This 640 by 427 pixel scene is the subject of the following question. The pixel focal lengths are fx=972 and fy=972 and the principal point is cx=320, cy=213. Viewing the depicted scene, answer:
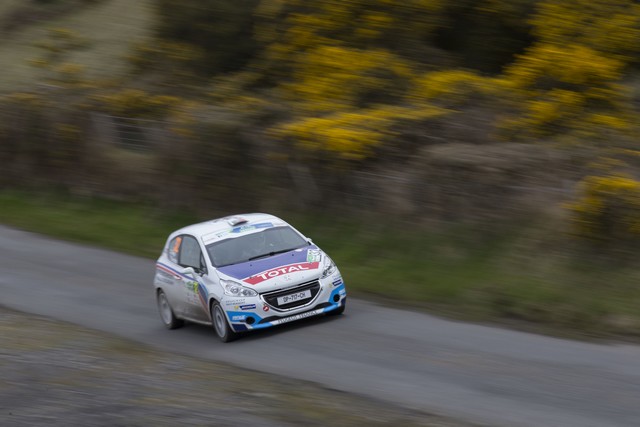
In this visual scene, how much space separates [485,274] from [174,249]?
4983 mm

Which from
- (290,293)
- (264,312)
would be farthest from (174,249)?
(290,293)

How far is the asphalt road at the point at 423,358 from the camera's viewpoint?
9672mm

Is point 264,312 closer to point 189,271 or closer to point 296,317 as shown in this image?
point 296,317

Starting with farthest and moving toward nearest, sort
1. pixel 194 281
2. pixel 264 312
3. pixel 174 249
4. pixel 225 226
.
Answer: pixel 174 249
pixel 225 226
pixel 194 281
pixel 264 312

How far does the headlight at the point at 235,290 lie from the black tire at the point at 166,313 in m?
1.92

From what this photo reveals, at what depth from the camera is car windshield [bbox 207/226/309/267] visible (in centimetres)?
1441

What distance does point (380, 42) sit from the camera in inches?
965

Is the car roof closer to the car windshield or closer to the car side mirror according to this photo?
the car windshield

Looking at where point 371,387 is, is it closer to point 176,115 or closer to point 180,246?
point 180,246

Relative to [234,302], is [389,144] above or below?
above

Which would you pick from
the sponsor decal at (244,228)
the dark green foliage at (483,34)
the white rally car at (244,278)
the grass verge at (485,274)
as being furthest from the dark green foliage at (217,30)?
the sponsor decal at (244,228)

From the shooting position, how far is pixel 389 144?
19156 mm

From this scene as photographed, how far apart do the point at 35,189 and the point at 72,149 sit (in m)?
1.97

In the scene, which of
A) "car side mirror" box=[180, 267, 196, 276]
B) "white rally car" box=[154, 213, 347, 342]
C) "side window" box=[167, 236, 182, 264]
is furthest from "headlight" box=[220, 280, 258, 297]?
"side window" box=[167, 236, 182, 264]
